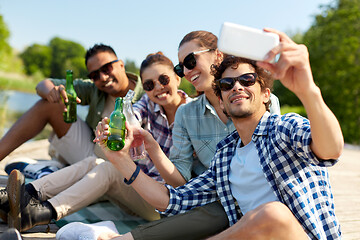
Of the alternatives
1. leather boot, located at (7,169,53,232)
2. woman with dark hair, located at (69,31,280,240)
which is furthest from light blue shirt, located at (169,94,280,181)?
leather boot, located at (7,169,53,232)

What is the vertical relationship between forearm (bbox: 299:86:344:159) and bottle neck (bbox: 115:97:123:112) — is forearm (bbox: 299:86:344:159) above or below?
above

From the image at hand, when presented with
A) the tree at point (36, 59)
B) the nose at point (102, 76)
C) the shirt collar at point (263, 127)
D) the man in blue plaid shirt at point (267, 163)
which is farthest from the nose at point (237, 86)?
the tree at point (36, 59)

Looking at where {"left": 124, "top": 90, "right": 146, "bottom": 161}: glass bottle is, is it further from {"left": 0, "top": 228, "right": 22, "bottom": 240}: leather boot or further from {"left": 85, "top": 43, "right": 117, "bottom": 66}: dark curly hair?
{"left": 85, "top": 43, "right": 117, "bottom": 66}: dark curly hair

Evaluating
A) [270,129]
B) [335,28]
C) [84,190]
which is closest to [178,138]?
[84,190]

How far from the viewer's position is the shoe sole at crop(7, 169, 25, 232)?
102 inches

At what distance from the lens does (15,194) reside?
2.59 metres

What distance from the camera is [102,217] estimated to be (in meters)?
3.55

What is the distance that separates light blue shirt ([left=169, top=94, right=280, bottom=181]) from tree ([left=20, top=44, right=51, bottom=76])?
97.1 m

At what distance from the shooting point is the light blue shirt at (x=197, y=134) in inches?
125

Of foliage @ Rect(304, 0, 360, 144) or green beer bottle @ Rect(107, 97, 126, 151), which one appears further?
foliage @ Rect(304, 0, 360, 144)

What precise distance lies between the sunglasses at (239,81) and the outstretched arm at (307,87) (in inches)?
26.3

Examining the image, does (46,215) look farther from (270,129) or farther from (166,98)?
(270,129)

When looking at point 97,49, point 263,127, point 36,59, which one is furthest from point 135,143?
point 36,59

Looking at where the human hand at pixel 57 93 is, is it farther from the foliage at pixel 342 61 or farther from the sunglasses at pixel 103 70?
the foliage at pixel 342 61
